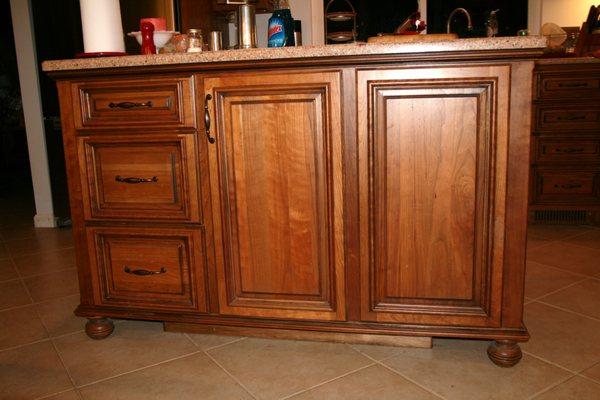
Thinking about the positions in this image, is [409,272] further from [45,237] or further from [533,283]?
[45,237]

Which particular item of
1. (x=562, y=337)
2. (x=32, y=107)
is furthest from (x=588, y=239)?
(x=32, y=107)

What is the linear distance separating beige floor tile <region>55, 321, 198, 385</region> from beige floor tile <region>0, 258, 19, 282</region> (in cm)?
92

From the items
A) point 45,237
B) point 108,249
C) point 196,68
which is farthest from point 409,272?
point 45,237

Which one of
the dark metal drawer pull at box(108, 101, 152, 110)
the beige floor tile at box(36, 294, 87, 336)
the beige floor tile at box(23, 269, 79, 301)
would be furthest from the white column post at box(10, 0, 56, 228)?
the dark metal drawer pull at box(108, 101, 152, 110)

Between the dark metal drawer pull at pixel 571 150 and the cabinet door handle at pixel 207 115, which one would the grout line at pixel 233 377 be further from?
the dark metal drawer pull at pixel 571 150

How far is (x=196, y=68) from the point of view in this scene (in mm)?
1463

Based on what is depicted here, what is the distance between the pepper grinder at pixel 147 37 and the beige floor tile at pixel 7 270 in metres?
1.41

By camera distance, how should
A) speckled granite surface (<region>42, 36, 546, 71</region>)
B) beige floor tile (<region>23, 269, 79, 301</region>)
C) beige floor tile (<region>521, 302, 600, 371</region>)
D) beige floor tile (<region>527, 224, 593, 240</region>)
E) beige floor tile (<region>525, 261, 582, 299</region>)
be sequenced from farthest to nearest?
beige floor tile (<region>527, 224, 593, 240</region>) < beige floor tile (<region>23, 269, 79, 301</region>) < beige floor tile (<region>525, 261, 582, 299</region>) < beige floor tile (<region>521, 302, 600, 371</region>) < speckled granite surface (<region>42, 36, 546, 71</region>)

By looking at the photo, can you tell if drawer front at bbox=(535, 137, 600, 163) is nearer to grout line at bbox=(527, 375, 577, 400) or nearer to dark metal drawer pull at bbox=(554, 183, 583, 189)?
dark metal drawer pull at bbox=(554, 183, 583, 189)

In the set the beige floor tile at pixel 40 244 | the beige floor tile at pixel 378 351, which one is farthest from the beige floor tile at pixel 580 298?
the beige floor tile at pixel 40 244

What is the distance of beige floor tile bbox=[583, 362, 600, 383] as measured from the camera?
1.40m

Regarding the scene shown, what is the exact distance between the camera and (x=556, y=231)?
2938mm

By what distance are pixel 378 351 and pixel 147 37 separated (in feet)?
4.08

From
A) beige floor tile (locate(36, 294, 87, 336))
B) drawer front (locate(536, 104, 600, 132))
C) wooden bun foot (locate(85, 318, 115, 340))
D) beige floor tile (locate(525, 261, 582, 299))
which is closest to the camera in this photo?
wooden bun foot (locate(85, 318, 115, 340))
